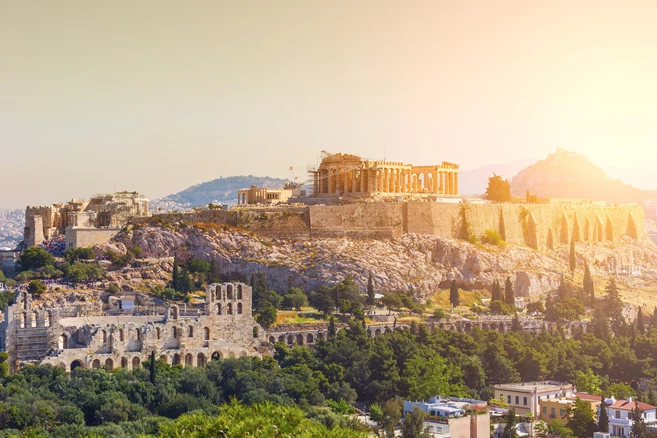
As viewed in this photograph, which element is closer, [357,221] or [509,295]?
[509,295]

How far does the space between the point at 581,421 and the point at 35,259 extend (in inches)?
1412

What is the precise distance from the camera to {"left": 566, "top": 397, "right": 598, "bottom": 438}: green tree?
64125 millimetres

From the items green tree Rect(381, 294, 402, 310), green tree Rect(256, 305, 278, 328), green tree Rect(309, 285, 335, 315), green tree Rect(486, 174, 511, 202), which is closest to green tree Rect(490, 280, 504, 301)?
green tree Rect(381, 294, 402, 310)

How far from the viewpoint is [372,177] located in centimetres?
9606

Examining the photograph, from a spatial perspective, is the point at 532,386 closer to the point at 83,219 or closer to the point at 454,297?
the point at 454,297

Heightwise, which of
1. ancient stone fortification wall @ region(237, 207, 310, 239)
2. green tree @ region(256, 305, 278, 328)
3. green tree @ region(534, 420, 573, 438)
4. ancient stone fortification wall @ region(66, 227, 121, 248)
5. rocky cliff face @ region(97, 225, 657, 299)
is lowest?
A: green tree @ region(534, 420, 573, 438)

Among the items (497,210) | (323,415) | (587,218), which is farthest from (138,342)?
(587,218)

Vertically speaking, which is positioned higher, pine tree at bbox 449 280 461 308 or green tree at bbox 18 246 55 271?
green tree at bbox 18 246 55 271

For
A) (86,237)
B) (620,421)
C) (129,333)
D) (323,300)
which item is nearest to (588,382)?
(620,421)

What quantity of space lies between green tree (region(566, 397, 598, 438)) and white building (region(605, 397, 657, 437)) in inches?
46.9

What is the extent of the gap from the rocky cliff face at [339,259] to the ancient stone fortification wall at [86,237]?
831mm

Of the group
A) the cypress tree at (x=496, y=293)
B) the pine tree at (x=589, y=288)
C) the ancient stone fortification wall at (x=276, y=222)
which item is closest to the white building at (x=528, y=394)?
the cypress tree at (x=496, y=293)

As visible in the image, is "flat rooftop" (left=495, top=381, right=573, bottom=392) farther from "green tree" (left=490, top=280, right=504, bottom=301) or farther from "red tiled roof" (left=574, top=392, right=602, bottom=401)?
"green tree" (left=490, top=280, right=504, bottom=301)

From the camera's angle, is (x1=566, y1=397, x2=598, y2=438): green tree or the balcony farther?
the balcony
